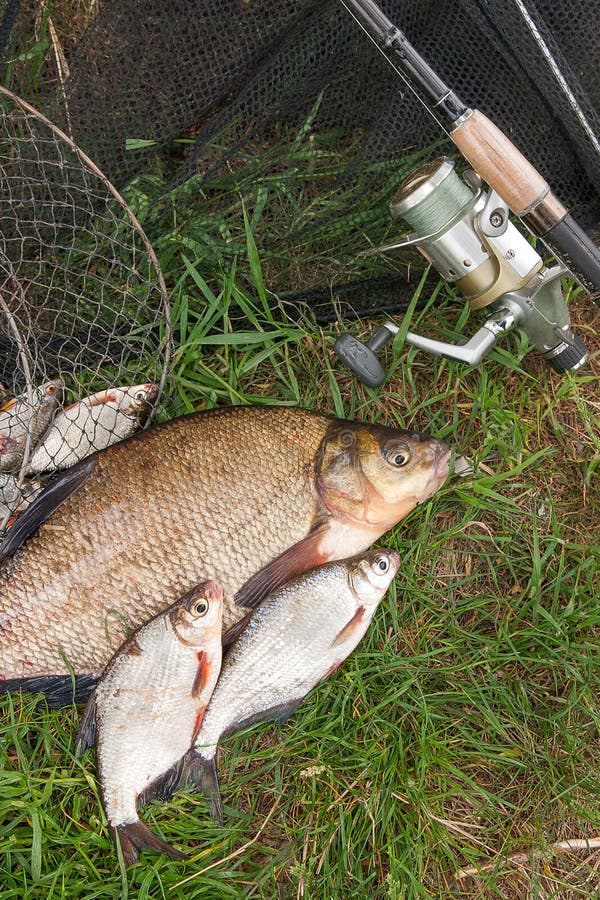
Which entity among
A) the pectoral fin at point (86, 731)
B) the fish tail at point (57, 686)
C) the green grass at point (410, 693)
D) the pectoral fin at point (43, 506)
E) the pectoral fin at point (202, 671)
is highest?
the pectoral fin at point (43, 506)

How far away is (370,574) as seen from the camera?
2.38m

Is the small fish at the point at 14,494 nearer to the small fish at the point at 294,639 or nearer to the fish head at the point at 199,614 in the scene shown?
the fish head at the point at 199,614

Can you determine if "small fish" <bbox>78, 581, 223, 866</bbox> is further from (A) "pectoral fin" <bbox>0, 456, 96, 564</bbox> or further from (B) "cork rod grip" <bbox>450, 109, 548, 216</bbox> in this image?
(B) "cork rod grip" <bbox>450, 109, 548, 216</bbox>

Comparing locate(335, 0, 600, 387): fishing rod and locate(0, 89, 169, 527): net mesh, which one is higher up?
locate(0, 89, 169, 527): net mesh

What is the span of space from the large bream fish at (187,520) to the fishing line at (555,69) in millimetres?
1094

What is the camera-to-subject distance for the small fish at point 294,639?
7.80 ft

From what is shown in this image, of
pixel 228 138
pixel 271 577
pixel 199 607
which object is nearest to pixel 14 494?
pixel 199 607

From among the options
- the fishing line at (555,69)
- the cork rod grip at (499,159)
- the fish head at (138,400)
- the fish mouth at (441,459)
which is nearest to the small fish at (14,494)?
the fish head at (138,400)

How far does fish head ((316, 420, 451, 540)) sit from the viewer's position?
7.96ft

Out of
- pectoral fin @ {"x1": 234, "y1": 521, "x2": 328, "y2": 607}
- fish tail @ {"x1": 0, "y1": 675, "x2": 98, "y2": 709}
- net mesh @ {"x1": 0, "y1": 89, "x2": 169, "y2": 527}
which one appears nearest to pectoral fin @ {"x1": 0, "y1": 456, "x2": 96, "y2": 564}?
net mesh @ {"x1": 0, "y1": 89, "x2": 169, "y2": 527}

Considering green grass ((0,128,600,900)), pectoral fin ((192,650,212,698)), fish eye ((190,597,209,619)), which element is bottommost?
green grass ((0,128,600,900))

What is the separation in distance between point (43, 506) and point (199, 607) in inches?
23.3

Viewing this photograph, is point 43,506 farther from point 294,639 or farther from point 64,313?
point 294,639

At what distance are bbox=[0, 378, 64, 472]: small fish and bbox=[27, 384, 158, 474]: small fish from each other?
0.05m
